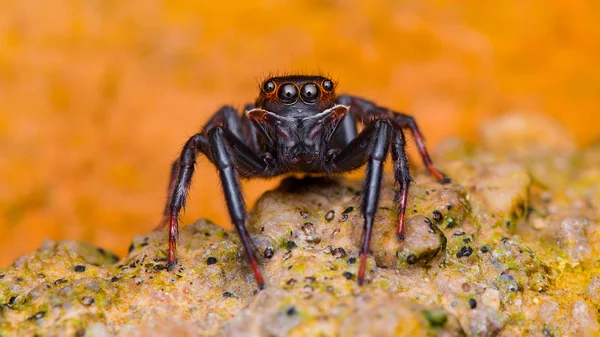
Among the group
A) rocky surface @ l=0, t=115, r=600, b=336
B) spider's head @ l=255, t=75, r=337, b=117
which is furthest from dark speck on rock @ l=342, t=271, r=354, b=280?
spider's head @ l=255, t=75, r=337, b=117

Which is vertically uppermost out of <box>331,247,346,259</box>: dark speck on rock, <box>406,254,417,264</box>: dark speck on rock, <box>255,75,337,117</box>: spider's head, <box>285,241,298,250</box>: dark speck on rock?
<box>255,75,337,117</box>: spider's head

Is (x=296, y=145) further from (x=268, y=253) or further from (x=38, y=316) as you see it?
(x=38, y=316)

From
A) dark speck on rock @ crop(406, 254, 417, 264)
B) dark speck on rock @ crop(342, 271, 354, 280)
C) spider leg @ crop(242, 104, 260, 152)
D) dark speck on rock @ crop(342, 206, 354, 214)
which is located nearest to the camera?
dark speck on rock @ crop(342, 271, 354, 280)

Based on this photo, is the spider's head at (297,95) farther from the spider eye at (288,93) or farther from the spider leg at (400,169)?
the spider leg at (400,169)

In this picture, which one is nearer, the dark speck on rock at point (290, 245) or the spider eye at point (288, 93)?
the dark speck on rock at point (290, 245)

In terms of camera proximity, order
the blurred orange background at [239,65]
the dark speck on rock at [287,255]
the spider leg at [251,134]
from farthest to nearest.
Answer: the blurred orange background at [239,65] → the spider leg at [251,134] → the dark speck on rock at [287,255]

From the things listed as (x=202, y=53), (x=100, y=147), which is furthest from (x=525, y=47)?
(x=100, y=147)

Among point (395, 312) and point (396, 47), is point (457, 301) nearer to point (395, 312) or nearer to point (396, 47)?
point (395, 312)

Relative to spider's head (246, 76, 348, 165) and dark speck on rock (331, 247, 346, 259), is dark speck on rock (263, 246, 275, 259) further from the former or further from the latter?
spider's head (246, 76, 348, 165)

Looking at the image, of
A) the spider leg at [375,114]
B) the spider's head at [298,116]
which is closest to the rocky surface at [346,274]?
the spider's head at [298,116]
